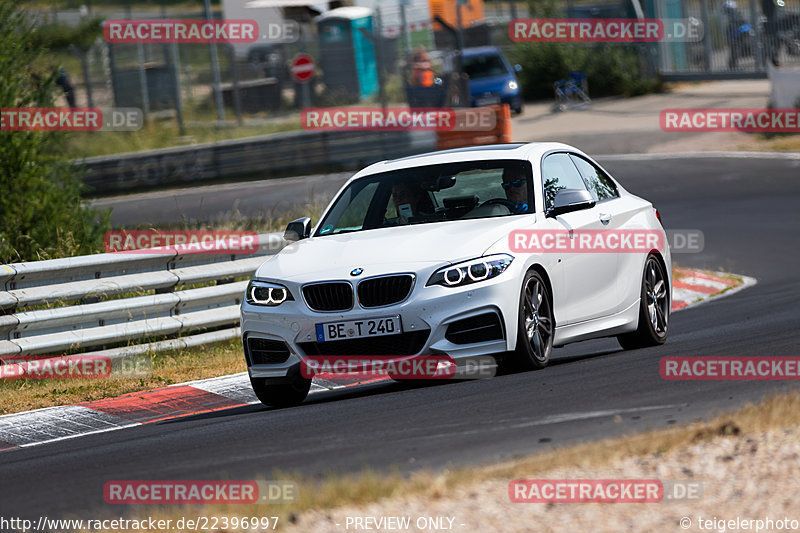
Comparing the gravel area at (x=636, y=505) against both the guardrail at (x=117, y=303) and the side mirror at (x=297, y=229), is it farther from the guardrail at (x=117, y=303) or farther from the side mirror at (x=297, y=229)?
the guardrail at (x=117, y=303)

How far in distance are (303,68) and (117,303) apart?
2501 centimetres

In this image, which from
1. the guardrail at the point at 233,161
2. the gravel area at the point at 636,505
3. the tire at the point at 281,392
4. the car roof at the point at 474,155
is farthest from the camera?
the guardrail at the point at 233,161

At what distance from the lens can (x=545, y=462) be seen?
220 inches

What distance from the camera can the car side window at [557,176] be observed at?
377 inches

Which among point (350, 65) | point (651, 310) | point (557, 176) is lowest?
point (651, 310)

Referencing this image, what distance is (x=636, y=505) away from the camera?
493cm

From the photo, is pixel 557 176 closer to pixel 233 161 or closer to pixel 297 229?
pixel 297 229

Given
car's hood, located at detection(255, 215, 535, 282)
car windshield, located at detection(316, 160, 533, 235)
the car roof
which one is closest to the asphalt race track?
car's hood, located at detection(255, 215, 535, 282)

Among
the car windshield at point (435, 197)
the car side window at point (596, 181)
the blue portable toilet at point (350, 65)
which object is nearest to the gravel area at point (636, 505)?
the car windshield at point (435, 197)

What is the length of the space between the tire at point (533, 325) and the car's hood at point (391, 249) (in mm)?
386

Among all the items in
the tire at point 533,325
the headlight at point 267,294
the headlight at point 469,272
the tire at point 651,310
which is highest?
the headlight at point 469,272

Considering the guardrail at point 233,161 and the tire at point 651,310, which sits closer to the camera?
the tire at point 651,310

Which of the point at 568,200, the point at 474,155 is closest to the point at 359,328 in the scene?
the point at 568,200

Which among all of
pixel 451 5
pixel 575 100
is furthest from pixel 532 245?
pixel 451 5
